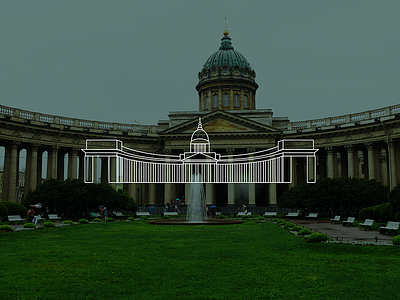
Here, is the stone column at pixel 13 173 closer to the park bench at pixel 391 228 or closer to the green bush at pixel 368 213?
the green bush at pixel 368 213

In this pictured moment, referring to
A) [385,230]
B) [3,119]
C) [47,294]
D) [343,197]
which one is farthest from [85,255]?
[3,119]

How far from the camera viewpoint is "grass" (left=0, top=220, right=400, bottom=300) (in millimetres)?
11203

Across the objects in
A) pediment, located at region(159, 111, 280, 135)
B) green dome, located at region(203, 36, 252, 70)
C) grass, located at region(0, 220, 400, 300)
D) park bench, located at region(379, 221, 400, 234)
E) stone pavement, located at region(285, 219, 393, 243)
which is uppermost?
green dome, located at region(203, 36, 252, 70)

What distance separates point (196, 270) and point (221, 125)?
53637 mm

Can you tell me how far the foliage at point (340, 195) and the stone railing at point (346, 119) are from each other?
1264cm

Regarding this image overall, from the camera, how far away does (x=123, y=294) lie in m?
11.0

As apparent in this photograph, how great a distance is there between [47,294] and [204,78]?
78.3 metres

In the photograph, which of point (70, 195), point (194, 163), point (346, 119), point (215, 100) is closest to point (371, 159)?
point (346, 119)

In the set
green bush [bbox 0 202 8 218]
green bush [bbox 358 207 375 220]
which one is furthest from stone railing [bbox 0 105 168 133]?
green bush [bbox 358 207 375 220]

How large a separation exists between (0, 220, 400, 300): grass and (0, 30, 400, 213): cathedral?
109ft

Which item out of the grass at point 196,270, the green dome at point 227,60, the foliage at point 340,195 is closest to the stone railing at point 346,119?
the foliage at point 340,195

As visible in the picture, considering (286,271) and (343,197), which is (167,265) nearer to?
(286,271)

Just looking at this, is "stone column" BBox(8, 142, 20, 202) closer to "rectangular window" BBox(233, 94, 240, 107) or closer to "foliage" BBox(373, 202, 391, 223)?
"rectangular window" BBox(233, 94, 240, 107)

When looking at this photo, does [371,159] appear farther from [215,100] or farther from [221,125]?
[215,100]
